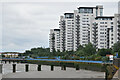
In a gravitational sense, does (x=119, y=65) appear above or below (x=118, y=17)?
below

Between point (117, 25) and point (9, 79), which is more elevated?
point (117, 25)

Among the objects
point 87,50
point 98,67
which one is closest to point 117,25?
point 87,50

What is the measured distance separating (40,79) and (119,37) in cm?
13254

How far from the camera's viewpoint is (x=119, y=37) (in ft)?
539

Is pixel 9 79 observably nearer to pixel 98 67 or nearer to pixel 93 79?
pixel 93 79

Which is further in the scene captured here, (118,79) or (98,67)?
(98,67)

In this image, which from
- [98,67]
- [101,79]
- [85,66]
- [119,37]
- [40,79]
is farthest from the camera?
[119,37]

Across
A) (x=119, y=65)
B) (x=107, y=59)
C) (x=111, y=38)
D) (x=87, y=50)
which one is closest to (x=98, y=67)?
(x=107, y=59)

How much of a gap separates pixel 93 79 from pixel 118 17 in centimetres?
14189

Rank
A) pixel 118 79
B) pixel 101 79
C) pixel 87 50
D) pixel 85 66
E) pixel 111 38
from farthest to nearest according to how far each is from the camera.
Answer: pixel 111 38 < pixel 87 50 < pixel 85 66 < pixel 101 79 < pixel 118 79

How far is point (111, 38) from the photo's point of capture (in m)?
187

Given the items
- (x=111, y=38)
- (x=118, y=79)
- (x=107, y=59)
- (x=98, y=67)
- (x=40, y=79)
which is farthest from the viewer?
(x=111, y=38)

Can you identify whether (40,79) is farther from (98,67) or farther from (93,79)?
(98,67)

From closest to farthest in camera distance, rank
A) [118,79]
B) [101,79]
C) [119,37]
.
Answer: [118,79], [101,79], [119,37]
